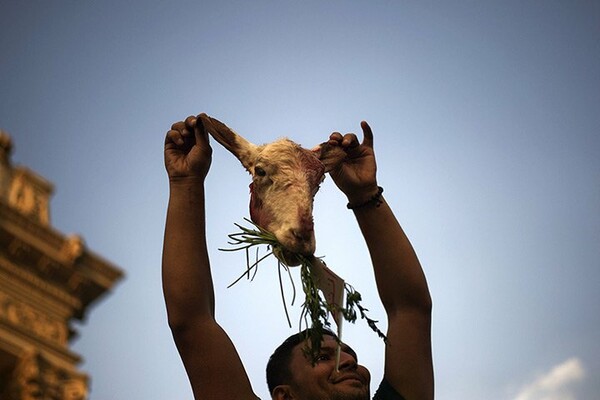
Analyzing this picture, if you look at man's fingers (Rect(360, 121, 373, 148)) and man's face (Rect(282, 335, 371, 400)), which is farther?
man's fingers (Rect(360, 121, 373, 148))

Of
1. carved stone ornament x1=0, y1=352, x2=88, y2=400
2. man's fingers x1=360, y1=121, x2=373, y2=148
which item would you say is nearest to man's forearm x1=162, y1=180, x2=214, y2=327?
man's fingers x1=360, y1=121, x2=373, y2=148

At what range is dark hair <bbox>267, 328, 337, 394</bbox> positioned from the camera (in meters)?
3.08

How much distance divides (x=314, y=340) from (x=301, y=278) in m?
0.20

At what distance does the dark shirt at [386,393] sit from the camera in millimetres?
2934

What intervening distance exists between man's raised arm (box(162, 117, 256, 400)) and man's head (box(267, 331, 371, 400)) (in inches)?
10.9

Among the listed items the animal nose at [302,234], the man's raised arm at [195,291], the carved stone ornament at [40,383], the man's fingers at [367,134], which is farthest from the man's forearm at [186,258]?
the carved stone ornament at [40,383]

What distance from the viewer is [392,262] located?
3217mm

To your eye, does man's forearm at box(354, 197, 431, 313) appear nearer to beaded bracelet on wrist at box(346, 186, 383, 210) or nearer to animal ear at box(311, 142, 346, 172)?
beaded bracelet on wrist at box(346, 186, 383, 210)

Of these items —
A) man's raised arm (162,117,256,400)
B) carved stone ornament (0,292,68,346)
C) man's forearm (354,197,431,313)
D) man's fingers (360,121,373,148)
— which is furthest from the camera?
carved stone ornament (0,292,68,346)

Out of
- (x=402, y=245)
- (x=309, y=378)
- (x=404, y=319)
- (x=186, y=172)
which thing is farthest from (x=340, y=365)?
(x=186, y=172)

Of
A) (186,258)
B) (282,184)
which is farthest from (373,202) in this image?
(186,258)

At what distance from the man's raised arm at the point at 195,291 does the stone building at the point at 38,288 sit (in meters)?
7.87

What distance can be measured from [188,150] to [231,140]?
150 mm

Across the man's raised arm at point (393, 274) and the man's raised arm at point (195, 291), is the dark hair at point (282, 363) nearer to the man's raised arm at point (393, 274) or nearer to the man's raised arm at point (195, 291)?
the man's raised arm at point (393, 274)
